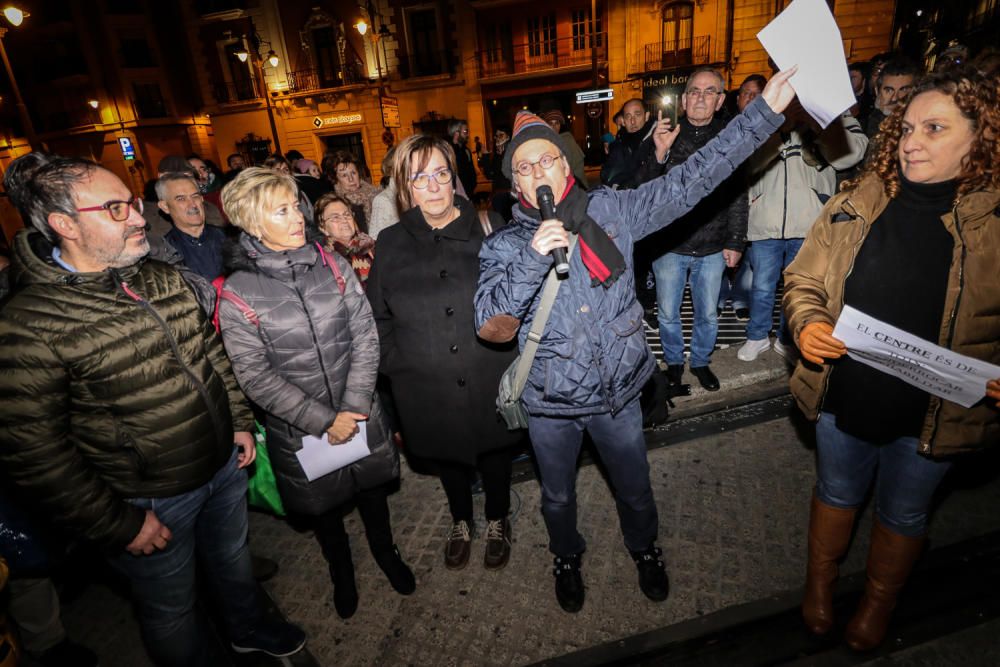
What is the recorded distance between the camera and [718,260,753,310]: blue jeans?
5.92 m

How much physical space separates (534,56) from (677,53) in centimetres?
689

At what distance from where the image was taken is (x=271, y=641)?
101 inches

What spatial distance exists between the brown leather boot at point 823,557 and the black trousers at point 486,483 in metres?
1.66

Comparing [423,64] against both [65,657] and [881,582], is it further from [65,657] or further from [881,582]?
[881,582]

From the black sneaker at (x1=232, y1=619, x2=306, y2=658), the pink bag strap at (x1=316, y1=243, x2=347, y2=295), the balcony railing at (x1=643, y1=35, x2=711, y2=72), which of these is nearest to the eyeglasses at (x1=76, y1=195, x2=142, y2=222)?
the pink bag strap at (x1=316, y1=243, x2=347, y2=295)

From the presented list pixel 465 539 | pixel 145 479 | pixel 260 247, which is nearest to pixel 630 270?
pixel 260 247

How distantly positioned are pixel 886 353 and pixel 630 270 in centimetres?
105

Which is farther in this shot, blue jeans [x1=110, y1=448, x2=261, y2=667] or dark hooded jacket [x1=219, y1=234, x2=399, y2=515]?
dark hooded jacket [x1=219, y1=234, x2=399, y2=515]

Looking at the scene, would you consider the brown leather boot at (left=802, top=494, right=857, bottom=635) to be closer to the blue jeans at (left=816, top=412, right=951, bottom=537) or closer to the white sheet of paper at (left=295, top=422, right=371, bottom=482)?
the blue jeans at (left=816, top=412, right=951, bottom=537)

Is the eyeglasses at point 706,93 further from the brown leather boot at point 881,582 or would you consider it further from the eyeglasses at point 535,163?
the brown leather boot at point 881,582

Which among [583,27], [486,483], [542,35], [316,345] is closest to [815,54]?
[316,345]

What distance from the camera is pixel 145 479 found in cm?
197

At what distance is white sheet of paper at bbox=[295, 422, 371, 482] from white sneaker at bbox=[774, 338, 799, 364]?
13.4ft

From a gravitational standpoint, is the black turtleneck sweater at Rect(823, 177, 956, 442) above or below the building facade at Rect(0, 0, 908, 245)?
below
